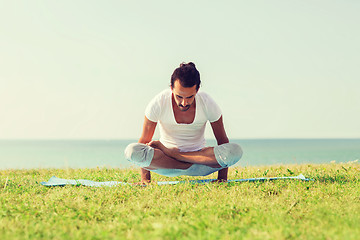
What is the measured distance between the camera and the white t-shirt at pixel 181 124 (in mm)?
5121

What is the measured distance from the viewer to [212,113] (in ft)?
16.9

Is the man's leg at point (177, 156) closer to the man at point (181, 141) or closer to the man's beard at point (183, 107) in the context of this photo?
the man at point (181, 141)

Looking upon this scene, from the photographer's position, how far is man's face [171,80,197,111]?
4734mm

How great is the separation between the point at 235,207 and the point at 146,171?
7.04 ft

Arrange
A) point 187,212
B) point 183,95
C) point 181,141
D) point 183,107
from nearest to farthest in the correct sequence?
1. point 187,212
2. point 183,95
3. point 183,107
4. point 181,141

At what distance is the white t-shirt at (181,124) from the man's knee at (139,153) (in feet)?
1.29

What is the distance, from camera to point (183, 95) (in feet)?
15.6

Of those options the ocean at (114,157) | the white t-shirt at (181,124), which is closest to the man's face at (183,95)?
the white t-shirt at (181,124)

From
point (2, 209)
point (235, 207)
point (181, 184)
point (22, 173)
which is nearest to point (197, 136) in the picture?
point (181, 184)

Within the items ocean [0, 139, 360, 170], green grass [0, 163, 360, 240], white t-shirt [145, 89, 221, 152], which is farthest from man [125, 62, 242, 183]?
ocean [0, 139, 360, 170]

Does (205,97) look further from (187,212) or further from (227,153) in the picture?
(187,212)

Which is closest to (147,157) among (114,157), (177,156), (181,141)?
(177,156)

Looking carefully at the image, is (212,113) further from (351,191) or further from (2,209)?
(2,209)

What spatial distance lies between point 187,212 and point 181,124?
1902mm
